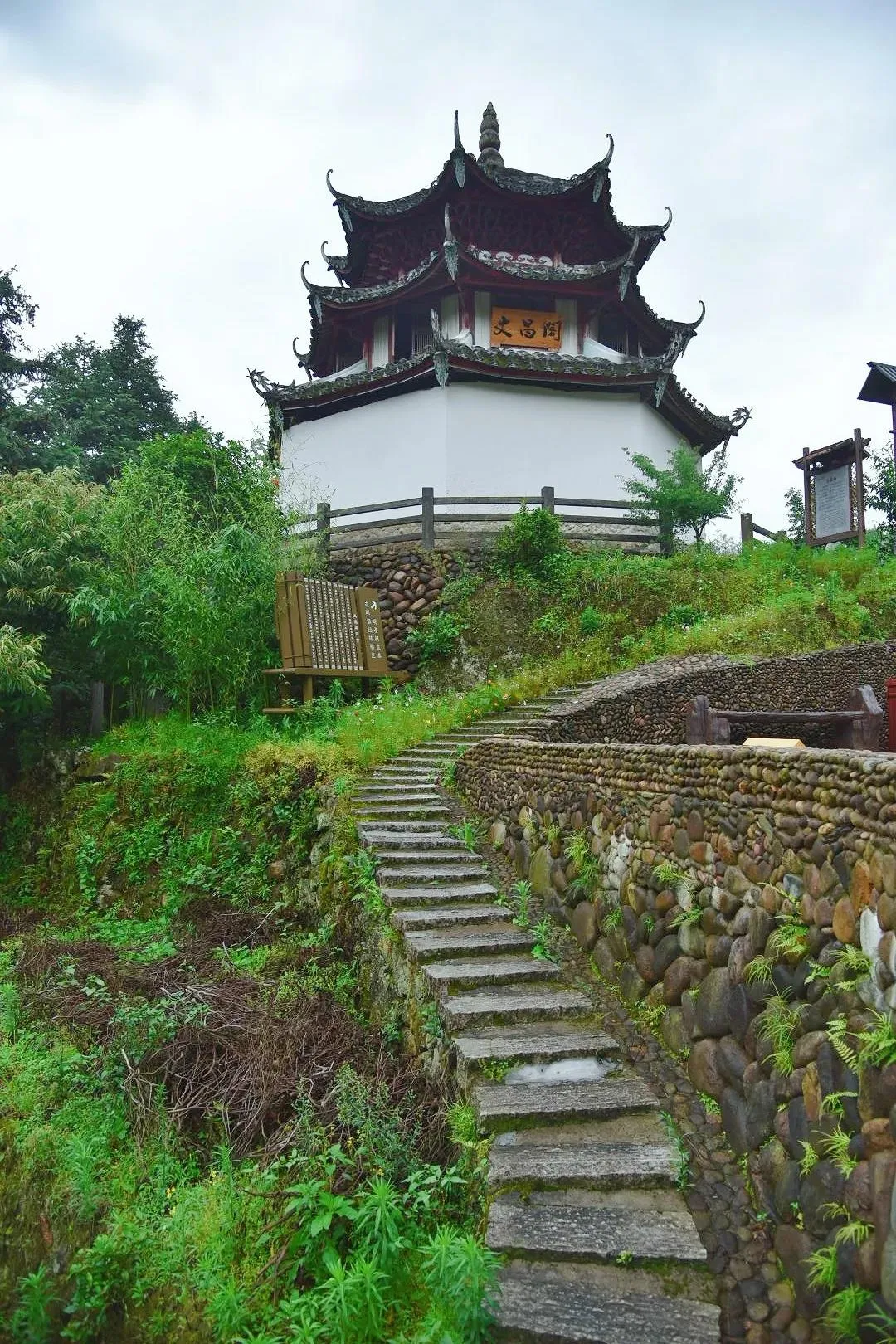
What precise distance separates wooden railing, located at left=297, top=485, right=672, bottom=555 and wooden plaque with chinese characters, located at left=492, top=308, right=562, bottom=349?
4.20 m

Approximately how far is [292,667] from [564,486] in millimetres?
7693

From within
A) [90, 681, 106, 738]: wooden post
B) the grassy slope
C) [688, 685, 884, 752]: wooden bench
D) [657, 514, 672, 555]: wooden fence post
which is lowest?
the grassy slope

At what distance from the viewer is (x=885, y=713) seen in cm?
852

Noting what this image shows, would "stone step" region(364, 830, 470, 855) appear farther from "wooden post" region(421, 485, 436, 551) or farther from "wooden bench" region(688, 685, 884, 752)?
"wooden post" region(421, 485, 436, 551)

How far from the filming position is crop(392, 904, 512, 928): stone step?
18.2ft

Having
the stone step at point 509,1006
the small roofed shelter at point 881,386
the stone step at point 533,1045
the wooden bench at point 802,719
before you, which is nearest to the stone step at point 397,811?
the wooden bench at point 802,719

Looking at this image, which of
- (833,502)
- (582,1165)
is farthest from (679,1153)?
(833,502)

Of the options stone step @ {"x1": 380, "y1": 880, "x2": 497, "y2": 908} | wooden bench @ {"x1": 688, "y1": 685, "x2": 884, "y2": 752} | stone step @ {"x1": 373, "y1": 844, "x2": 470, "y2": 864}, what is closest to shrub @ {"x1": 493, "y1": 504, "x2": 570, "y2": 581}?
wooden bench @ {"x1": 688, "y1": 685, "x2": 884, "y2": 752}

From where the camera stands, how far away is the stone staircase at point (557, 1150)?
2.86 m

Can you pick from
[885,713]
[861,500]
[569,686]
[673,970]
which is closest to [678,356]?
[861,500]

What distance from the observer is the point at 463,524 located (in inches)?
595

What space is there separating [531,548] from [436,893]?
896 centimetres

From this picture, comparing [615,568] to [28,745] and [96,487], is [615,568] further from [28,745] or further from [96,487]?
[28,745]

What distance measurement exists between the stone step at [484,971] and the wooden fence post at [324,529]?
10.7m
